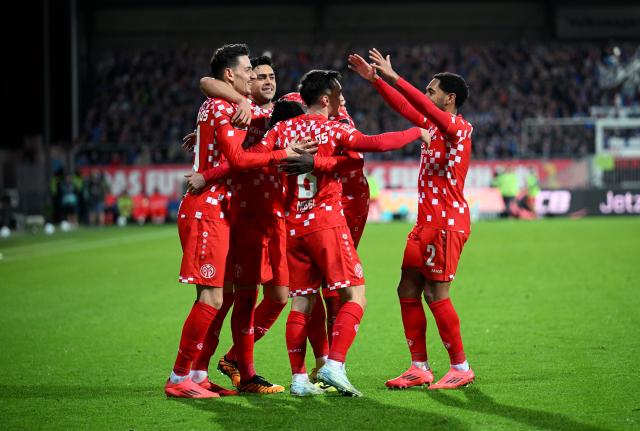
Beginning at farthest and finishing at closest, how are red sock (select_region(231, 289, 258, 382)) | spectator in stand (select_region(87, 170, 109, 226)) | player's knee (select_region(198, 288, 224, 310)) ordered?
spectator in stand (select_region(87, 170, 109, 226)), red sock (select_region(231, 289, 258, 382)), player's knee (select_region(198, 288, 224, 310))

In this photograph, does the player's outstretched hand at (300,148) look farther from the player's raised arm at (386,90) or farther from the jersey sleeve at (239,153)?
the player's raised arm at (386,90)

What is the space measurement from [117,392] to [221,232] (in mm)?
1545

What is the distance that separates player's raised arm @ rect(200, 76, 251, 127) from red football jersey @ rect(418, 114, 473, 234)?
5.18 feet

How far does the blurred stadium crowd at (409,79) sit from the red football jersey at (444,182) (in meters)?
29.5

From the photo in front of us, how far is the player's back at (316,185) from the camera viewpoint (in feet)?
23.4

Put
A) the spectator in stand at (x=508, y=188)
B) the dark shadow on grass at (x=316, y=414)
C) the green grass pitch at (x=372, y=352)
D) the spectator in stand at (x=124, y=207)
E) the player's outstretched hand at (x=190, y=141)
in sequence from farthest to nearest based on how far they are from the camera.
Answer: the spectator in stand at (x=124, y=207)
the spectator in stand at (x=508, y=188)
the player's outstretched hand at (x=190, y=141)
the green grass pitch at (x=372, y=352)
the dark shadow on grass at (x=316, y=414)

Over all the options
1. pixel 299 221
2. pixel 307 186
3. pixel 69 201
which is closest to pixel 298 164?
pixel 307 186

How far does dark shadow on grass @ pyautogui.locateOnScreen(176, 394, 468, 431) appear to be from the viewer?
6121 mm

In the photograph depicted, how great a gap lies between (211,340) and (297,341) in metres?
0.79

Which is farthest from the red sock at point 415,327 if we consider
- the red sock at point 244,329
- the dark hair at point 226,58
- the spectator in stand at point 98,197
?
the spectator in stand at point 98,197

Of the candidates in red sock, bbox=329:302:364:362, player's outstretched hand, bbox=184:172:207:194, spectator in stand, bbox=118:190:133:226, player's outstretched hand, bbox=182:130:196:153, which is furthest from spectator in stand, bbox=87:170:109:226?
red sock, bbox=329:302:364:362

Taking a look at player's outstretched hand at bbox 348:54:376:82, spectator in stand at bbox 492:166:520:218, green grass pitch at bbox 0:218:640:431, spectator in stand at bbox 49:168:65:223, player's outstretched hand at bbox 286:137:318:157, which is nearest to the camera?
green grass pitch at bbox 0:218:640:431

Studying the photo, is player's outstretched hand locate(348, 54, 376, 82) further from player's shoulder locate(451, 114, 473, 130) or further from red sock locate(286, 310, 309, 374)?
red sock locate(286, 310, 309, 374)

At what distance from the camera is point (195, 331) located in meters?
7.00
